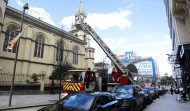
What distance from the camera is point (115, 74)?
45.8 feet

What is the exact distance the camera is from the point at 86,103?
4016 mm

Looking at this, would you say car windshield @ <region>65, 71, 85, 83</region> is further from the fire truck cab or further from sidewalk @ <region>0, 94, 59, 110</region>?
sidewalk @ <region>0, 94, 59, 110</region>

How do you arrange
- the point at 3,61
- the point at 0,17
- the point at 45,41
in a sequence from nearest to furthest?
the point at 0,17 → the point at 3,61 → the point at 45,41

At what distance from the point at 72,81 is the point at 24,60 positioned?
18.2m

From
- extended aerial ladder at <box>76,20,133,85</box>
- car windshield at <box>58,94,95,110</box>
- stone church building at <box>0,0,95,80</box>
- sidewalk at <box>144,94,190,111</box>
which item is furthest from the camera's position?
stone church building at <box>0,0,95,80</box>

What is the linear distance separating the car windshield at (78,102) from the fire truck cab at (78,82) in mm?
4850

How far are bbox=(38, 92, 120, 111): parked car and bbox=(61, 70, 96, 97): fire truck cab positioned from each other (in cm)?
471

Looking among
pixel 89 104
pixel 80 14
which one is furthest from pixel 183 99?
pixel 80 14

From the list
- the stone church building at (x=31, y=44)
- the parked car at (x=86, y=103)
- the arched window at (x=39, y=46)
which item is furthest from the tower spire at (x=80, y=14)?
the parked car at (x=86, y=103)

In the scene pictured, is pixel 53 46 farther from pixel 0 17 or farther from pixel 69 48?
pixel 0 17

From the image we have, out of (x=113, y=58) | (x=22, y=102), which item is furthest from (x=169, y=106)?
(x=22, y=102)

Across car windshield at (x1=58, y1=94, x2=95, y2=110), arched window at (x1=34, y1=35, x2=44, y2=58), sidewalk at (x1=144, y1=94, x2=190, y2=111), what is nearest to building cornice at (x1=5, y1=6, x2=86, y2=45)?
arched window at (x1=34, y1=35, x2=44, y2=58)

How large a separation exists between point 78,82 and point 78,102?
5.67m

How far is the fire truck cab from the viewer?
31.2 ft
